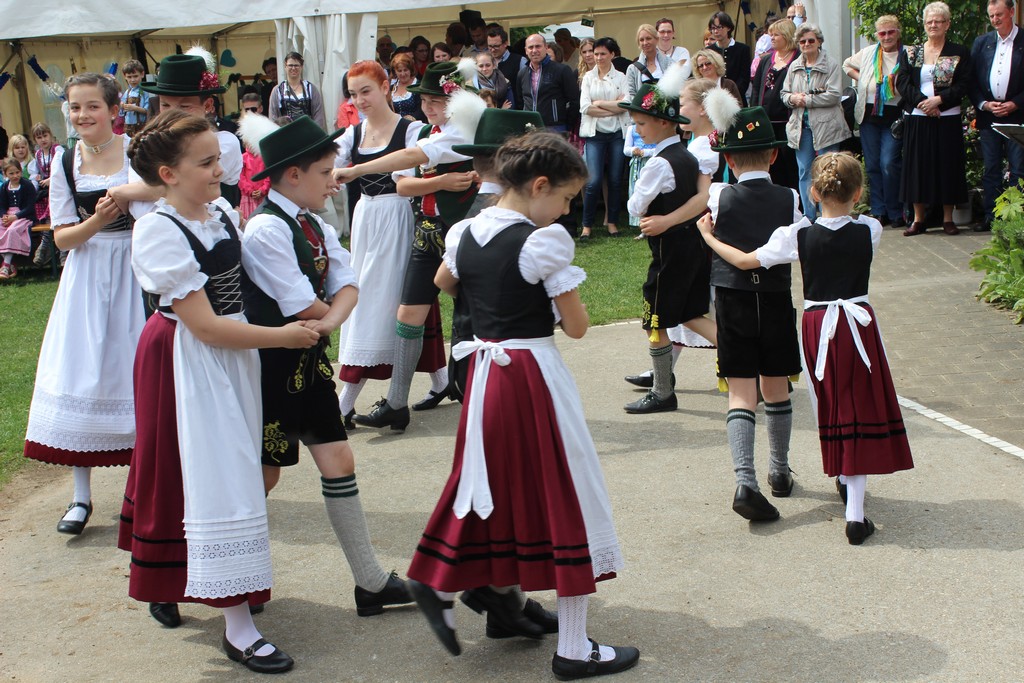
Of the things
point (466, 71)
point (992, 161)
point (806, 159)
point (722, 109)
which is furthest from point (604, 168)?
point (722, 109)

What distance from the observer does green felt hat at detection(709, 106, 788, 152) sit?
16.0 feet

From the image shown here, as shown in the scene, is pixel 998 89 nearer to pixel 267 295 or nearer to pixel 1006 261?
pixel 1006 261

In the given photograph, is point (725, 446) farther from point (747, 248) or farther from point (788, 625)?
point (788, 625)

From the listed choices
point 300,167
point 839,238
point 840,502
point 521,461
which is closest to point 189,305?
point 300,167

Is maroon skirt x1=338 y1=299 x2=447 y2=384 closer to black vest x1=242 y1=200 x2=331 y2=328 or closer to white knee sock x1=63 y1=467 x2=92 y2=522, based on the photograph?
white knee sock x1=63 y1=467 x2=92 y2=522

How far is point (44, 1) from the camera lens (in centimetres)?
1291

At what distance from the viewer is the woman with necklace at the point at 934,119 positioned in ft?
35.2

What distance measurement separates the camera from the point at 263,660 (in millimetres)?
3750

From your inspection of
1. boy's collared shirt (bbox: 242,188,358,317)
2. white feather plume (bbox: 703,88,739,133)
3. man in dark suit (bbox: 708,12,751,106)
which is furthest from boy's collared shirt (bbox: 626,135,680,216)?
man in dark suit (bbox: 708,12,751,106)

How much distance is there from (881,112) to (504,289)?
29.3ft

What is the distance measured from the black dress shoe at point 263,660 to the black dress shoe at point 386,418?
2693 mm

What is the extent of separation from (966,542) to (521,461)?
2004 mm

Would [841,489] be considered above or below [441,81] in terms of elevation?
below

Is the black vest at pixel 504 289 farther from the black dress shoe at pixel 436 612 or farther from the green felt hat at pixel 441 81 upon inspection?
the green felt hat at pixel 441 81
